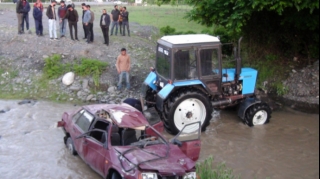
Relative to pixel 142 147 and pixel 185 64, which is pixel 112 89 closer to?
pixel 185 64

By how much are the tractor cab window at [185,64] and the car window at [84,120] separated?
2629mm

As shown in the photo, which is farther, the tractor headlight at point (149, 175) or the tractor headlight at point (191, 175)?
the tractor headlight at point (191, 175)

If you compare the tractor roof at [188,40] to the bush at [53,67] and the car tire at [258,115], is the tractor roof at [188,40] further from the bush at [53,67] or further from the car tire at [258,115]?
the bush at [53,67]

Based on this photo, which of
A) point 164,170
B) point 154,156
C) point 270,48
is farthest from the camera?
point 270,48

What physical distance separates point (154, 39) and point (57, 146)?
10.6 meters

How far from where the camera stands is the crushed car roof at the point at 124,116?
7897 mm

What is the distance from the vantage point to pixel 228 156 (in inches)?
381

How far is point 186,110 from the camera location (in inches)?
411

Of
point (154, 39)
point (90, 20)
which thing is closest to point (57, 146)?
point (90, 20)

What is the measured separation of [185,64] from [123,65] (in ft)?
12.8

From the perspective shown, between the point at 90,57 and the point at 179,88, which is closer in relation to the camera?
the point at 179,88

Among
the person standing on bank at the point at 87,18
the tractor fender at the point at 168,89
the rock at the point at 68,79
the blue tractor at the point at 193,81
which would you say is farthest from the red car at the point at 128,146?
the person standing on bank at the point at 87,18

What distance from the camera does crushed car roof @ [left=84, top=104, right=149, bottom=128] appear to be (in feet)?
25.9

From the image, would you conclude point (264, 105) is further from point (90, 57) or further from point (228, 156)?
point (90, 57)
